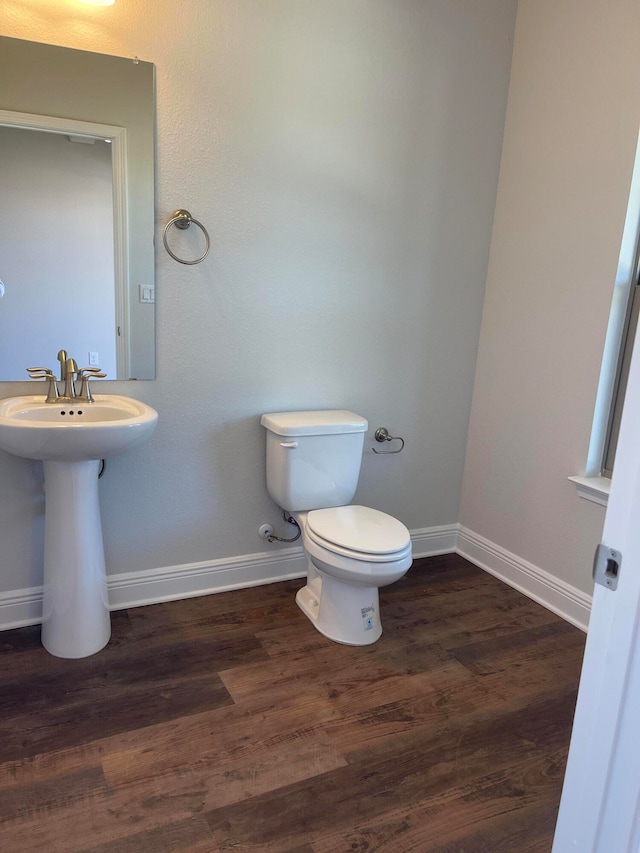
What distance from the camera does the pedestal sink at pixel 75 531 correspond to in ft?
6.28

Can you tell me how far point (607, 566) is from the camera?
0.77m

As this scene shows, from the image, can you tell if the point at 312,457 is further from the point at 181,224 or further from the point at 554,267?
the point at 554,267

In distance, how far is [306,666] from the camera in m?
2.04

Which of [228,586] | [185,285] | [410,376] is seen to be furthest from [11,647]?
[410,376]

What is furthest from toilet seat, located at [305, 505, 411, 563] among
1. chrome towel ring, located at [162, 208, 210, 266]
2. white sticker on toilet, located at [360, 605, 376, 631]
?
chrome towel ring, located at [162, 208, 210, 266]

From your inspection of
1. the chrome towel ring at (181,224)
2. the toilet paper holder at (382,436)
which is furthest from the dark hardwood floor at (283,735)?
the chrome towel ring at (181,224)

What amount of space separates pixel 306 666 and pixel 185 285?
1.42m

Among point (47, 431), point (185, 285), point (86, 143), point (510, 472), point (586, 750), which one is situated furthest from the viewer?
point (510, 472)

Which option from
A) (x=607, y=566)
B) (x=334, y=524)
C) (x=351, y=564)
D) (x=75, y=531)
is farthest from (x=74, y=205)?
(x=607, y=566)

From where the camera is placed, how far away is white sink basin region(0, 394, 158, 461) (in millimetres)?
1675

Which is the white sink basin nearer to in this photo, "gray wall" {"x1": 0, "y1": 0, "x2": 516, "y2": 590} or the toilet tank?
"gray wall" {"x1": 0, "y1": 0, "x2": 516, "y2": 590}

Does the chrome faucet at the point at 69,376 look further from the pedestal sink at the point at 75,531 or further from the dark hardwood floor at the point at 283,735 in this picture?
the dark hardwood floor at the point at 283,735

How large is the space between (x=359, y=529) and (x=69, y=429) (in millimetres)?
1034

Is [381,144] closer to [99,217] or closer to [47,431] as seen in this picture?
[99,217]
